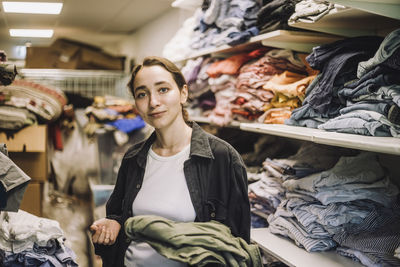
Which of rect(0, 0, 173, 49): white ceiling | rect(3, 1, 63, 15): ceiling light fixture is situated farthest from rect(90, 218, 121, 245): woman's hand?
rect(0, 0, 173, 49): white ceiling

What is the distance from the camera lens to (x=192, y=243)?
1381 mm

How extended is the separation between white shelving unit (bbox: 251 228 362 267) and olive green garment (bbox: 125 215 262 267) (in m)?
0.39

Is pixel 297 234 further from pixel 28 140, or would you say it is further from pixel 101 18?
pixel 101 18

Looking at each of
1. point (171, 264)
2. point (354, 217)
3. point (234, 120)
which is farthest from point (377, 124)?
point (234, 120)

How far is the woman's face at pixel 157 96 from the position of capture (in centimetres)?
168

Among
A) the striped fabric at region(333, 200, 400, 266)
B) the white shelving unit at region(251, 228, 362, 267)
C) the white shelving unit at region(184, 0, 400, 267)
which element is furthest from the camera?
the white shelving unit at region(251, 228, 362, 267)

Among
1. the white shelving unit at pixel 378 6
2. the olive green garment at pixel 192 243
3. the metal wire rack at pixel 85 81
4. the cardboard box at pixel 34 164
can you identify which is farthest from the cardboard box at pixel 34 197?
the metal wire rack at pixel 85 81

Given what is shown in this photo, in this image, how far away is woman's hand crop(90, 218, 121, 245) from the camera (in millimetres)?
1621

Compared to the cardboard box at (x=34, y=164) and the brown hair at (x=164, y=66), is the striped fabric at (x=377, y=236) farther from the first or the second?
the cardboard box at (x=34, y=164)

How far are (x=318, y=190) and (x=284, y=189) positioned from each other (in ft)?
1.13

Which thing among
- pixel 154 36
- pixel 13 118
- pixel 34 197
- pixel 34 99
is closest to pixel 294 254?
pixel 34 197

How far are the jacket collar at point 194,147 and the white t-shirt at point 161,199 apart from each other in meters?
0.04

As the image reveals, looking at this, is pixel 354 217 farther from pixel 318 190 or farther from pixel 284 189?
pixel 284 189

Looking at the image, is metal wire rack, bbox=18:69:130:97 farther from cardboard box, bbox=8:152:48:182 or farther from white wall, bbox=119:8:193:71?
cardboard box, bbox=8:152:48:182
